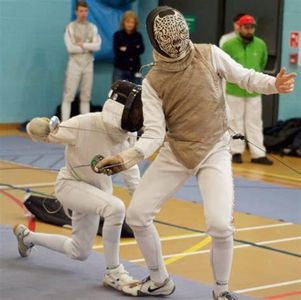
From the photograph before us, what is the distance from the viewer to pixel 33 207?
6.21 m

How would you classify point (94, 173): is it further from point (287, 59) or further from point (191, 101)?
point (287, 59)

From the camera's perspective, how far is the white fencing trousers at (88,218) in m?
4.45

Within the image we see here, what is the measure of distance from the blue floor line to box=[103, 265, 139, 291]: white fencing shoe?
2.33 m

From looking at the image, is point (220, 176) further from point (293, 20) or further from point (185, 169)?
point (293, 20)

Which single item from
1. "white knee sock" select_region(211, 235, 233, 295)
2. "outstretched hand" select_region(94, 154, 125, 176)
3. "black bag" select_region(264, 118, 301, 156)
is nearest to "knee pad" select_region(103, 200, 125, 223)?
"outstretched hand" select_region(94, 154, 125, 176)

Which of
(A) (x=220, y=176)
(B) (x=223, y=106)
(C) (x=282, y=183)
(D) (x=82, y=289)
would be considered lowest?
(C) (x=282, y=183)

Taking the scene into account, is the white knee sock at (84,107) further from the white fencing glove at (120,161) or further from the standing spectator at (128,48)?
the white fencing glove at (120,161)

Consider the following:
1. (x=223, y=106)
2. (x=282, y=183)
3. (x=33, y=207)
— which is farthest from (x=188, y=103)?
(x=282, y=183)

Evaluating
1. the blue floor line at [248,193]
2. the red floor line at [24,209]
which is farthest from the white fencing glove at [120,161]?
the blue floor line at [248,193]

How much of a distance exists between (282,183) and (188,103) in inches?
171

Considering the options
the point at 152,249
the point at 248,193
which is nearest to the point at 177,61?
the point at 152,249

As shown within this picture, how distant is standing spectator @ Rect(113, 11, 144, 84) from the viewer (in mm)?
11508

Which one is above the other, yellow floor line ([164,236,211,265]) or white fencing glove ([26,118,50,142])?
white fencing glove ([26,118,50,142])

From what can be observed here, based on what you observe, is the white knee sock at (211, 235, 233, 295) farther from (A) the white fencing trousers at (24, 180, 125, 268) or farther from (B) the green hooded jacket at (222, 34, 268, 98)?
(B) the green hooded jacket at (222, 34, 268, 98)
